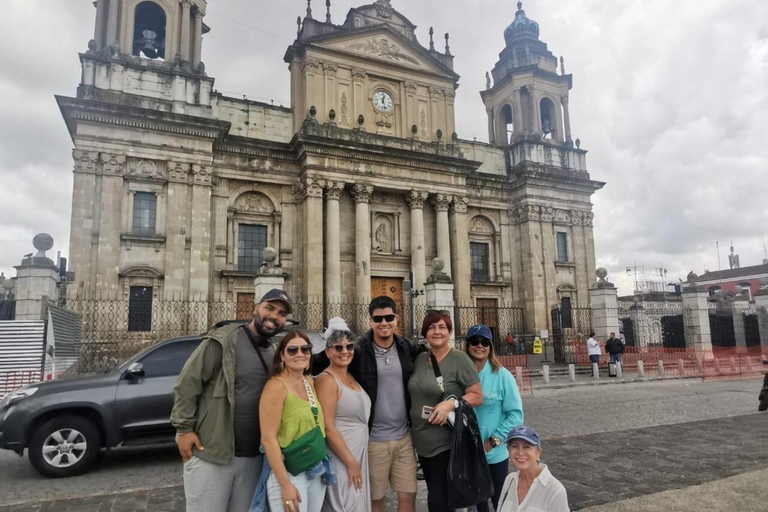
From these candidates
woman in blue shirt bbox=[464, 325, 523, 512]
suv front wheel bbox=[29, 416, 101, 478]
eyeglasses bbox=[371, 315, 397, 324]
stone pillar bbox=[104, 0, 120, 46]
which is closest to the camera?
eyeglasses bbox=[371, 315, 397, 324]

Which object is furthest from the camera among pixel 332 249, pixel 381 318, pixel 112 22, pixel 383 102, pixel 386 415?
pixel 383 102

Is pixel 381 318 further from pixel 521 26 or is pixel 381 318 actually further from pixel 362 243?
pixel 521 26

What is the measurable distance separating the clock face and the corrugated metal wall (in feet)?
A: 59.6

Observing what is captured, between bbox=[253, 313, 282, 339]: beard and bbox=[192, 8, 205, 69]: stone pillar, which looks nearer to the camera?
bbox=[253, 313, 282, 339]: beard

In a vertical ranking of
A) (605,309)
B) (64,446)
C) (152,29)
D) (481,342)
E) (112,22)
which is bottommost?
(64,446)

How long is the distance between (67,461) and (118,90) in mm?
17989

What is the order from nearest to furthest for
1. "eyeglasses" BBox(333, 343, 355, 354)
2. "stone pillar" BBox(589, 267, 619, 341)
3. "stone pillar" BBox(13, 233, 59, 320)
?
"eyeglasses" BBox(333, 343, 355, 354)
"stone pillar" BBox(13, 233, 59, 320)
"stone pillar" BBox(589, 267, 619, 341)

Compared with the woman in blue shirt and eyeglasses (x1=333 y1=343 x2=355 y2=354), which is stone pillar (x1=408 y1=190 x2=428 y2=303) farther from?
eyeglasses (x1=333 y1=343 x2=355 y2=354)

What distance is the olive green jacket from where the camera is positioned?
3.15 m

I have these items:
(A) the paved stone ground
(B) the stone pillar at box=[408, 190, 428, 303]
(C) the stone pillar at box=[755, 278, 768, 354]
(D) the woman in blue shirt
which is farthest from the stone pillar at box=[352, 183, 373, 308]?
(C) the stone pillar at box=[755, 278, 768, 354]

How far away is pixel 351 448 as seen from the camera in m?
3.36

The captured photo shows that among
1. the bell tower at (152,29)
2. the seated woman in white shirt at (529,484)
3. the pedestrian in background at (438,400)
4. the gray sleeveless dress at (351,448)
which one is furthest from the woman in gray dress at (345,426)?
the bell tower at (152,29)

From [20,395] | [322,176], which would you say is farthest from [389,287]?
[20,395]

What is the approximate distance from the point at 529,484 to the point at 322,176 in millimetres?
20603
